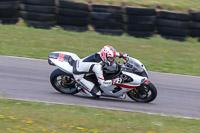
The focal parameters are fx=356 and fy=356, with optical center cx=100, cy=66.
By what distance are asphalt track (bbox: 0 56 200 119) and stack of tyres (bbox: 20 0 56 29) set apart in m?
4.55

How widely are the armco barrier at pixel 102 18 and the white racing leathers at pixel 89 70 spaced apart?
7.48 meters

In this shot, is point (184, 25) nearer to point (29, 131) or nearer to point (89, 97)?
point (89, 97)

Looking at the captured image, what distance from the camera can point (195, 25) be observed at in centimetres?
1644

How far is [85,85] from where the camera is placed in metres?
8.91

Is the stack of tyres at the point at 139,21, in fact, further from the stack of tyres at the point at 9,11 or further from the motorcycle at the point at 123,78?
the motorcycle at the point at 123,78

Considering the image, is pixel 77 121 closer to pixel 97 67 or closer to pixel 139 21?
pixel 97 67

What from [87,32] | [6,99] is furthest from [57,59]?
[87,32]

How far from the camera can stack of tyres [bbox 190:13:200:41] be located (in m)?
16.2

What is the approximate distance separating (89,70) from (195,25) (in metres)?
9.26

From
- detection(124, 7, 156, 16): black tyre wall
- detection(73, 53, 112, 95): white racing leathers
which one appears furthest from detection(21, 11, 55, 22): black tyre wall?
detection(73, 53, 112, 95): white racing leathers

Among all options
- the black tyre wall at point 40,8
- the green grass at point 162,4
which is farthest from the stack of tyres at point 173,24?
the black tyre wall at point 40,8

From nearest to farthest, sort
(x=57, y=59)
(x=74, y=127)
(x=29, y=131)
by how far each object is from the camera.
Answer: (x=29, y=131), (x=74, y=127), (x=57, y=59)

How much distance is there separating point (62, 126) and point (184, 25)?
433 inches

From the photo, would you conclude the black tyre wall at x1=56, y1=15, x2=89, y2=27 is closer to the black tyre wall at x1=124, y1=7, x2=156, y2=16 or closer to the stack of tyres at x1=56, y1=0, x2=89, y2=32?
the stack of tyres at x1=56, y1=0, x2=89, y2=32
